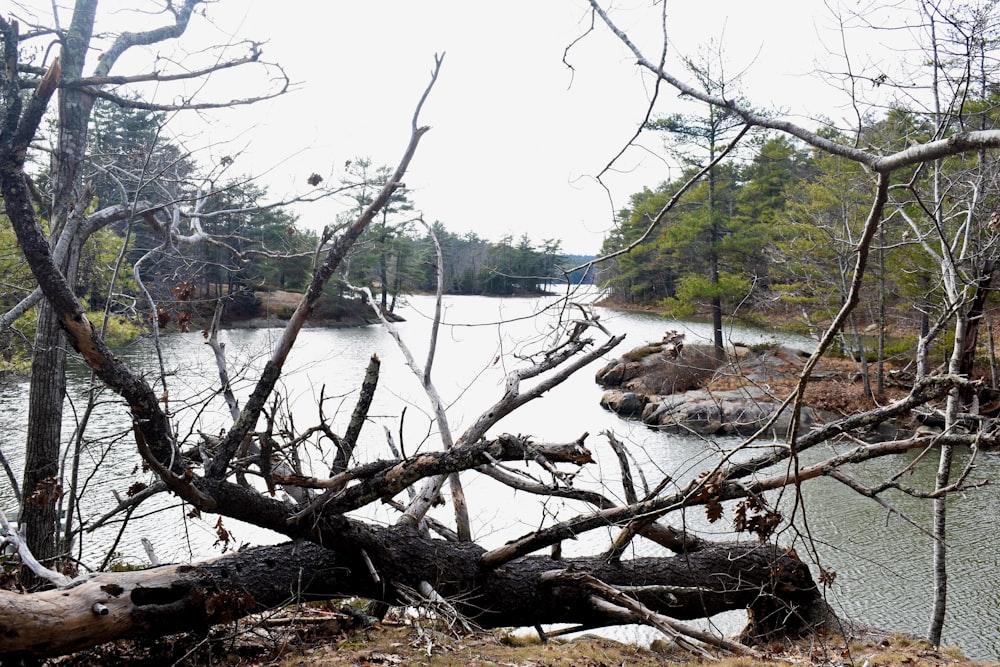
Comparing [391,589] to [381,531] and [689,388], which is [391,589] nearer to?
[381,531]

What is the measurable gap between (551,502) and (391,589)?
3.64 metres

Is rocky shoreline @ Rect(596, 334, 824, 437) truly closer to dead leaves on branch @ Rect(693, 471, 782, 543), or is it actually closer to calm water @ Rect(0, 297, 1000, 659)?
calm water @ Rect(0, 297, 1000, 659)

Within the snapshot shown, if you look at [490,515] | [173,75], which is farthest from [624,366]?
[173,75]

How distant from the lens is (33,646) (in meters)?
2.74

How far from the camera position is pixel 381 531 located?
3947 mm

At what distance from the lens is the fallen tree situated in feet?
9.96

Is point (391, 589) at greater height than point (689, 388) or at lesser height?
greater

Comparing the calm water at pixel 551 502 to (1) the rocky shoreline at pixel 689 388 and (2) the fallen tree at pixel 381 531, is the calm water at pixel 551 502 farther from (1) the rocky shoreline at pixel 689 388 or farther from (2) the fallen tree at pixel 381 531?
(1) the rocky shoreline at pixel 689 388

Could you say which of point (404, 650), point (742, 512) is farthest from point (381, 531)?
point (742, 512)

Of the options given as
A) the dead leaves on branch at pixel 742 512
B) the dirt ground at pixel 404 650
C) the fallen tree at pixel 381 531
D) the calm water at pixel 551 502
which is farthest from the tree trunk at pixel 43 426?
the dead leaves on branch at pixel 742 512

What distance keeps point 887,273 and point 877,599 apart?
12389mm

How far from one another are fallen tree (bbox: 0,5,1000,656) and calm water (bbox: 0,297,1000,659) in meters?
0.30

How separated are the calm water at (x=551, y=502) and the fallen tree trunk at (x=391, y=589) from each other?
18.0 inches

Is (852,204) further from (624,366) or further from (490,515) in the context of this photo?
(490,515)
